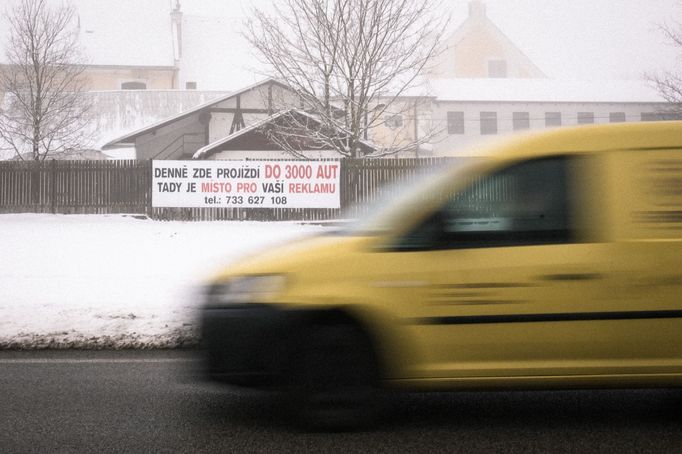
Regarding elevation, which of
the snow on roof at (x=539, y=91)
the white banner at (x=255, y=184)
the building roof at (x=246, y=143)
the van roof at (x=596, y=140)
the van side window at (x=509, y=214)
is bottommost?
the van side window at (x=509, y=214)

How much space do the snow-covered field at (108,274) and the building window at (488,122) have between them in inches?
1239

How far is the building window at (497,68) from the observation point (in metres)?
59.8

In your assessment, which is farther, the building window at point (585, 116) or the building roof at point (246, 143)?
the building window at point (585, 116)

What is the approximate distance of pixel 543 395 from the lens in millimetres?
4859

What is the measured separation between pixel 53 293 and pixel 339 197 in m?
13.3

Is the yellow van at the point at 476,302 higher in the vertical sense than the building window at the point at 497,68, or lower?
lower

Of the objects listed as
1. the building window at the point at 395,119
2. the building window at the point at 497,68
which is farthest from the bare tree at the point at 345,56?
the building window at the point at 497,68

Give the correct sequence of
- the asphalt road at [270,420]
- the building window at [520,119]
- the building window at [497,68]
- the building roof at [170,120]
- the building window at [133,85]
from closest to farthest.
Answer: the asphalt road at [270,420] < the building roof at [170,120] < the building window at [133,85] < the building window at [520,119] < the building window at [497,68]

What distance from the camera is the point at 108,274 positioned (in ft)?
38.3

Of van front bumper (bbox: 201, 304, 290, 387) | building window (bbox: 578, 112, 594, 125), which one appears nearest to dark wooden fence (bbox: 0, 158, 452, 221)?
van front bumper (bbox: 201, 304, 290, 387)

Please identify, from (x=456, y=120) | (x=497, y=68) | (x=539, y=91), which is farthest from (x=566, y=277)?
(x=497, y=68)

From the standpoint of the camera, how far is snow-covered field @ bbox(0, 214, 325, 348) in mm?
6637

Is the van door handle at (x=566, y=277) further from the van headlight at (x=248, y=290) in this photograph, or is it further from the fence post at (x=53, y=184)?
the fence post at (x=53, y=184)

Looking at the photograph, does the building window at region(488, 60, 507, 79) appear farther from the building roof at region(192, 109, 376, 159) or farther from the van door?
the van door
